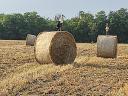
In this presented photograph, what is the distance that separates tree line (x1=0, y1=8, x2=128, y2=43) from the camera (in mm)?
55328

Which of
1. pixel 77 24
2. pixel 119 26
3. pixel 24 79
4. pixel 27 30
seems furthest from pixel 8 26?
pixel 24 79

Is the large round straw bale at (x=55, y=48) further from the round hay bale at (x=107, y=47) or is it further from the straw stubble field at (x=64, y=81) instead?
the round hay bale at (x=107, y=47)

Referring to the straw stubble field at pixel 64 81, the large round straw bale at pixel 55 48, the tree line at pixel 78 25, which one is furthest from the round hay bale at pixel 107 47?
the tree line at pixel 78 25

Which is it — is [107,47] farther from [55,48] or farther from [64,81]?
[64,81]

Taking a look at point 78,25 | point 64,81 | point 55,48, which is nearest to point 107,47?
point 55,48

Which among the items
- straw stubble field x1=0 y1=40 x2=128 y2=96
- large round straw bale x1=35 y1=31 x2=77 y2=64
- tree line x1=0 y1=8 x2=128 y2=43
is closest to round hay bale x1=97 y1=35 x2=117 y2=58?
large round straw bale x1=35 y1=31 x2=77 y2=64

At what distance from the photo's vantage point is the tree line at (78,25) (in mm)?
55328

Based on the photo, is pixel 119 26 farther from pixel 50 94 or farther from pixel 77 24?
pixel 50 94

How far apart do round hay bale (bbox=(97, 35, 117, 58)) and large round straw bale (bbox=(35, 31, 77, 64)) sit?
2.98 m

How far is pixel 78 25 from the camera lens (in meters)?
58.1

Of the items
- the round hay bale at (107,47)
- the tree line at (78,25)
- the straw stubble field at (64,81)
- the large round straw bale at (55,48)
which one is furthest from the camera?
the tree line at (78,25)

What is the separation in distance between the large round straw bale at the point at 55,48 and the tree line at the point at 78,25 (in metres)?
37.4

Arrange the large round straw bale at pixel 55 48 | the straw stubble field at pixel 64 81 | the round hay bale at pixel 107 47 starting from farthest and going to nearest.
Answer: the round hay bale at pixel 107 47 → the large round straw bale at pixel 55 48 → the straw stubble field at pixel 64 81

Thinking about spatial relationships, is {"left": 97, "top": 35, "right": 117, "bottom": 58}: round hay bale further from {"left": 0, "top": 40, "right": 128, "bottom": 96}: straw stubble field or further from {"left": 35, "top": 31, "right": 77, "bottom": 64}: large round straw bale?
{"left": 0, "top": 40, "right": 128, "bottom": 96}: straw stubble field
